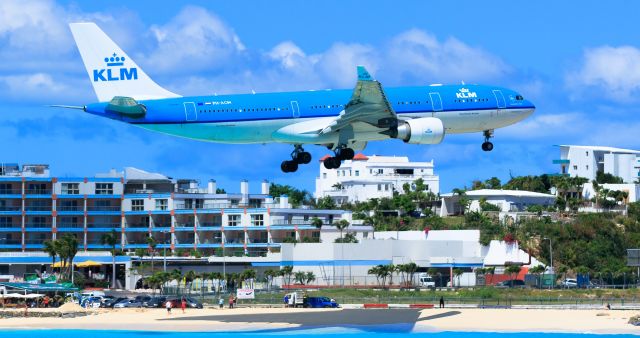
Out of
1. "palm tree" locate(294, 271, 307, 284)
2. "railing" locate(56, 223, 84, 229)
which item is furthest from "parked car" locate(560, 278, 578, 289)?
"railing" locate(56, 223, 84, 229)

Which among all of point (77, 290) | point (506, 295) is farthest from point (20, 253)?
point (506, 295)

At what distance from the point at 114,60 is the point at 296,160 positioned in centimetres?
1207

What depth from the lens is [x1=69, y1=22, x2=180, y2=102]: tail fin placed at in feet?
247

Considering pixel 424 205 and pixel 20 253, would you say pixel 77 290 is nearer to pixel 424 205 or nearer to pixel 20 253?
pixel 20 253

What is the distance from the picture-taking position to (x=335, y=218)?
545 ft

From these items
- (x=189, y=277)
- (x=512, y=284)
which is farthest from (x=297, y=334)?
(x=512, y=284)

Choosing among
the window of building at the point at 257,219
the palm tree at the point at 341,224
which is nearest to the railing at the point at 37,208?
the window of building at the point at 257,219

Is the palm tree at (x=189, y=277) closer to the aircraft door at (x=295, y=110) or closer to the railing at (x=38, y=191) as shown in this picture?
the railing at (x=38, y=191)

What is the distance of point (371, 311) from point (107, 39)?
3528cm

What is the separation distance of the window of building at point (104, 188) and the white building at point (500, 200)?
5083 centimetres

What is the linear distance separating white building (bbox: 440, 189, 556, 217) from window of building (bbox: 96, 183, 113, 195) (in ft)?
167

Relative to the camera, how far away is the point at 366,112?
250ft

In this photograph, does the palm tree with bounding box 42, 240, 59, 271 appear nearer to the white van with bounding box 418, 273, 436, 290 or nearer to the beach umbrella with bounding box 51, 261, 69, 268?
the beach umbrella with bounding box 51, 261, 69, 268

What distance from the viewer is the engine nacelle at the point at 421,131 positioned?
76500 mm
